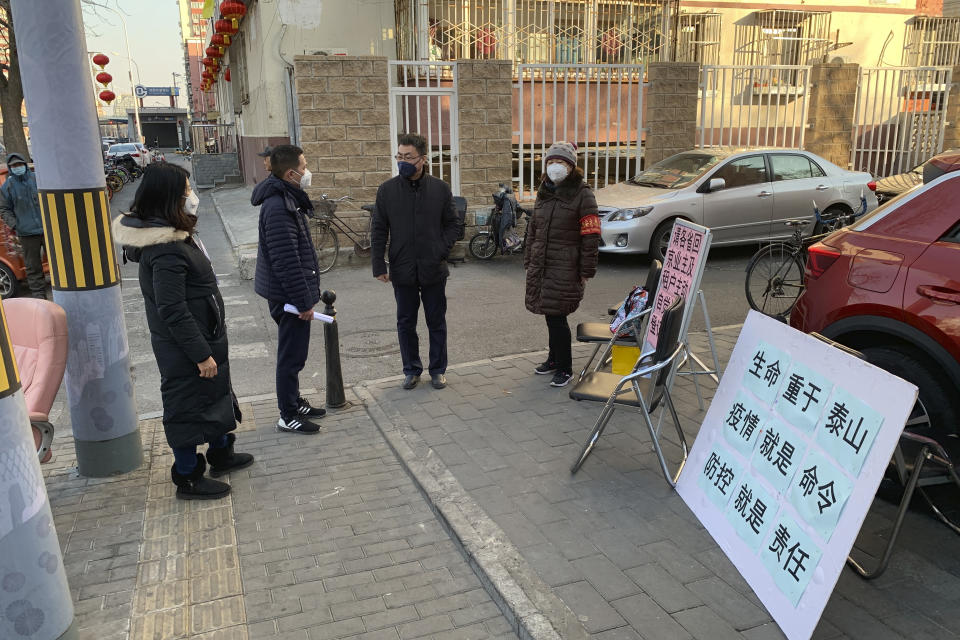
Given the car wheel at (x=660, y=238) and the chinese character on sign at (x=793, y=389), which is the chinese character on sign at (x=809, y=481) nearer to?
the chinese character on sign at (x=793, y=389)

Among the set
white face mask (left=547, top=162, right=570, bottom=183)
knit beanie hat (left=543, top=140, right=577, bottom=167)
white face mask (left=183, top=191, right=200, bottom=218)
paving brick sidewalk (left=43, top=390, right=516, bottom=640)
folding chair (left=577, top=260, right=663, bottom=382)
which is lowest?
paving brick sidewalk (left=43, top=390, right=516, bottom=640)

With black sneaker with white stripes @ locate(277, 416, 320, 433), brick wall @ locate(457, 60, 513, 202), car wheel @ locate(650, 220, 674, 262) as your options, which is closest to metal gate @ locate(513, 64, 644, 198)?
brick wall @ locate(457, 60, 513, 202)

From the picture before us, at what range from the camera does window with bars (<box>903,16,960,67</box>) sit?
789 inches

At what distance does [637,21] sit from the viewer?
16922 millimetres

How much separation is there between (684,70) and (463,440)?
9.96m

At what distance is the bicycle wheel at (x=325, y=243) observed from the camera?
11.0m

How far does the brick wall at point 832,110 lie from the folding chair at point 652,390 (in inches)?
465

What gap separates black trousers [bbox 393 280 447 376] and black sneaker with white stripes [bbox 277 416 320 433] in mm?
1033

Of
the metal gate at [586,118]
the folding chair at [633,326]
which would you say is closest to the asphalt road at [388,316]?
the folding chair at [633,326]

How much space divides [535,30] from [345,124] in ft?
23.3

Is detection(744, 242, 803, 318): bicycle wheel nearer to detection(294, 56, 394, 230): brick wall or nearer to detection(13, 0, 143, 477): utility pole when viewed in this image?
detection(294, 56, 394, 230): brick wall

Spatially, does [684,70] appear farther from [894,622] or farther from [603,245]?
[894,622]

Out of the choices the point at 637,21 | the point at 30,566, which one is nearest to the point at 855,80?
the point at 637,21

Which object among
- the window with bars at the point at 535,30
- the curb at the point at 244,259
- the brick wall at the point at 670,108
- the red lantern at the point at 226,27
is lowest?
the curb at the point at 244,259
